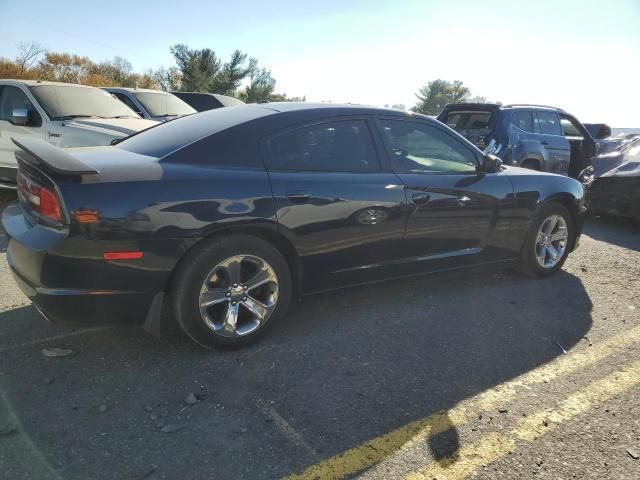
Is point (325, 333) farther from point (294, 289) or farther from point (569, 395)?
point (569, 395)

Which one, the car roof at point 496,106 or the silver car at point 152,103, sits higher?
the car roof at point 496,106

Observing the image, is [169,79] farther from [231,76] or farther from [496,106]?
[496,106]

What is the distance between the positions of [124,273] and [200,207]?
21.2 inches

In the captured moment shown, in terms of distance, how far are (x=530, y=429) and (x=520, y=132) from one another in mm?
6396

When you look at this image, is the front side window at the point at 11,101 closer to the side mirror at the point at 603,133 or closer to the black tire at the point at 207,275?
the black tire at the point at 207,275

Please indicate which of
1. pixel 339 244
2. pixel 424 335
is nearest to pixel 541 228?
pixel 424 335

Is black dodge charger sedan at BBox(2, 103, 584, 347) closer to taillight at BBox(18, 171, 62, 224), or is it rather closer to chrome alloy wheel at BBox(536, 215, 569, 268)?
taillight at BBox(18, 171, 62, 224)

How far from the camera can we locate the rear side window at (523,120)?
7.93 m

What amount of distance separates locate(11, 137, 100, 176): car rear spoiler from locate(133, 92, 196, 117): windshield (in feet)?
25.1

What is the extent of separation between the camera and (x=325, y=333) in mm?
3439

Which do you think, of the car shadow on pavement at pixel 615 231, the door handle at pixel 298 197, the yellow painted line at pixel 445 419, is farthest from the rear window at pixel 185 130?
the car shadow on pavement at pixel 615 231

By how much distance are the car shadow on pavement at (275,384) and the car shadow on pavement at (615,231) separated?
3.07m

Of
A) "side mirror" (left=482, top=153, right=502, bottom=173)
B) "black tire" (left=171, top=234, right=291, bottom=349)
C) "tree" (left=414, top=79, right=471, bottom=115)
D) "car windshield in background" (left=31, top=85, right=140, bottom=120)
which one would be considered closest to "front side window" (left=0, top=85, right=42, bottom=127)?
"car windshield in background" (left=31, top=85, right=140, bottom=120)

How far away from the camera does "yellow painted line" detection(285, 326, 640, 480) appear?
2.18 meters
